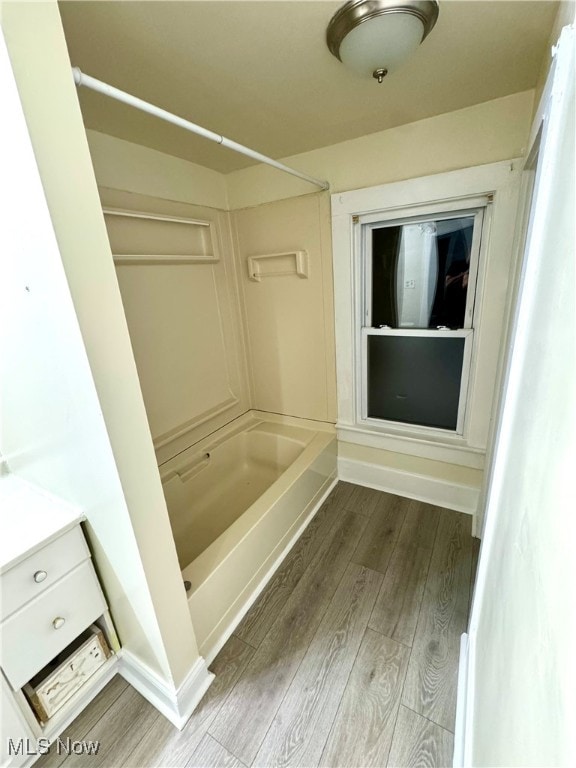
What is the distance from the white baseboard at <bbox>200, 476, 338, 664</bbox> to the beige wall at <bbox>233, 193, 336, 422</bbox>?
733 mm

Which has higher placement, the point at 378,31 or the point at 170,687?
the point at 378,31

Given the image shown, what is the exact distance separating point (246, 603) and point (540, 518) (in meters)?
1.48

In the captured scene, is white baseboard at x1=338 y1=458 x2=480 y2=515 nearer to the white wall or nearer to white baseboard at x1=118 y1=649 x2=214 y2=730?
the white wall

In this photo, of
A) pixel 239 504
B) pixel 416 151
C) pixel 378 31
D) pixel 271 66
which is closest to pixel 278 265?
pixel 416 151

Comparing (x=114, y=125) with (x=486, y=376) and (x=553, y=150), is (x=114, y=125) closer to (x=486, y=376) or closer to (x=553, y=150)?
(x=553, y=150)

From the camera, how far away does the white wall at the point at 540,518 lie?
0.37m

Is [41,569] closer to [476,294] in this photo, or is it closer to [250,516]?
[250,516]

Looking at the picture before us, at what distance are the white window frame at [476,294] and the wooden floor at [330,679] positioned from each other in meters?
0.60

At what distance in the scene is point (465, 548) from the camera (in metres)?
1.79

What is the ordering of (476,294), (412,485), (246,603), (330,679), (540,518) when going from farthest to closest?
1. (412,485)
2. (476,294)
3. (246,603)
4. (330,679)
5. (540,518)

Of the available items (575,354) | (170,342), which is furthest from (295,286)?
(575,354)

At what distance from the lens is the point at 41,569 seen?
1.03 m

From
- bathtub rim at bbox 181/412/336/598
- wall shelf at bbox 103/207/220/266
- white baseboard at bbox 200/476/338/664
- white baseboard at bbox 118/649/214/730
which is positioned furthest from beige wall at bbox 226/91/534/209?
white baseboard at bbox 118/649/214/730

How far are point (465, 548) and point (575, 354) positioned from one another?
5.85 ft
